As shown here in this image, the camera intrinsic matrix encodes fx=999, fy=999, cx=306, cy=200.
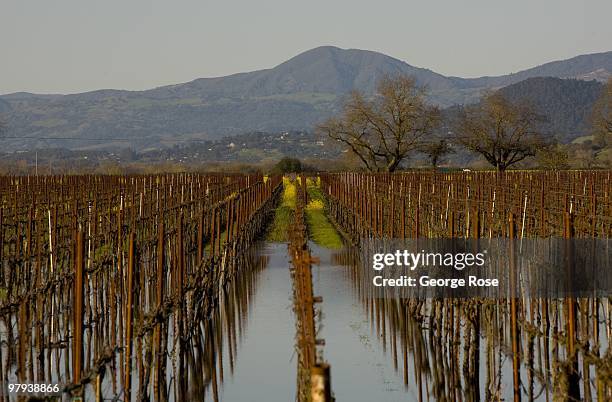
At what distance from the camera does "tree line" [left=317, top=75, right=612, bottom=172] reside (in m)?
91.4

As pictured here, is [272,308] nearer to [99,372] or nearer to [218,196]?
[99,372]

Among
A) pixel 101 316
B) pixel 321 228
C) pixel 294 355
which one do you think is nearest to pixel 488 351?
pixel 294 355

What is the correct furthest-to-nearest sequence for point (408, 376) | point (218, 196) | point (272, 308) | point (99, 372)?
point (218, 196), point (272, 308), point (408, 376), point (99, 372)

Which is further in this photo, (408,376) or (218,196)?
(218,196)

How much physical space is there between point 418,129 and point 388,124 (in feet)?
9.87

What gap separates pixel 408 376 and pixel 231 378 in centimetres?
285

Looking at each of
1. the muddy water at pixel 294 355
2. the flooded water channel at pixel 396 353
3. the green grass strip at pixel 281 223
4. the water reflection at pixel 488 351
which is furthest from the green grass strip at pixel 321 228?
the water reflection at pixel 488 351

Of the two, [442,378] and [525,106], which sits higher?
[525,106]

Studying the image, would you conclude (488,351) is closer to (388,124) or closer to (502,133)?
(388,124)

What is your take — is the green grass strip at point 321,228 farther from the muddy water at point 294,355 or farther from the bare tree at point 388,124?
the bare tree at point 388,124

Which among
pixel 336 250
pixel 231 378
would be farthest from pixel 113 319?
pixel 336 250

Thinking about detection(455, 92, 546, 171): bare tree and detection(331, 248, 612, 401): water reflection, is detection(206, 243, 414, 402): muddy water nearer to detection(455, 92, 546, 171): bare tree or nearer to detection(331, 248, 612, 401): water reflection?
detection(331, 248, 612, 401): water reflection

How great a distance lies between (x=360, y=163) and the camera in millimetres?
106312

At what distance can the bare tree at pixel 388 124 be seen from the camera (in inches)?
3610
